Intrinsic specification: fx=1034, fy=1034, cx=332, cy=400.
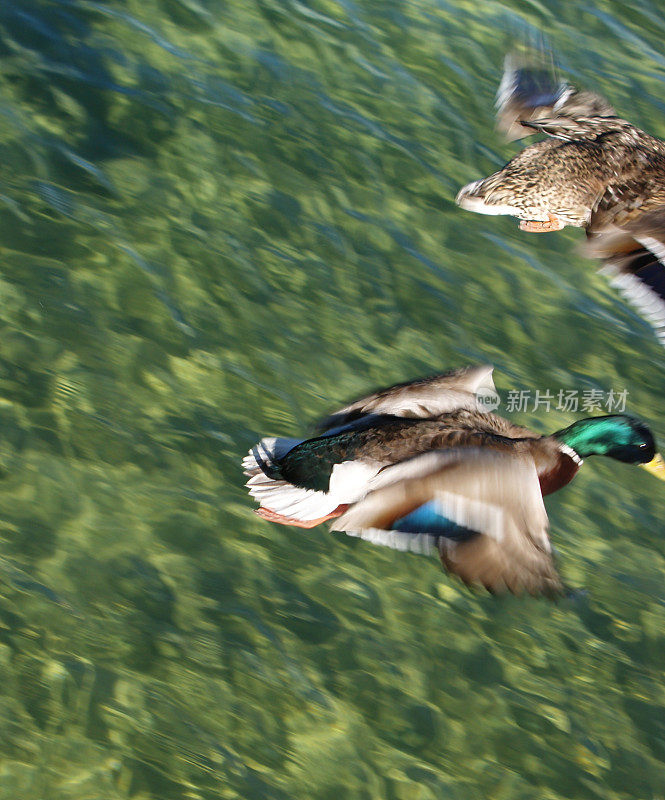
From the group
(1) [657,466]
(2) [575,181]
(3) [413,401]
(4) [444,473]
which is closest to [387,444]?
(3) [413,401]

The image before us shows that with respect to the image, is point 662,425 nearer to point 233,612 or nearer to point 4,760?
point 233,612

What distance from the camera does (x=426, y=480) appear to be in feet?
11.4

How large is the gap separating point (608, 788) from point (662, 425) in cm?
204

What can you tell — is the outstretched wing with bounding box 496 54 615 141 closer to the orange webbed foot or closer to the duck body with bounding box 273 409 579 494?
the orange webbed foot

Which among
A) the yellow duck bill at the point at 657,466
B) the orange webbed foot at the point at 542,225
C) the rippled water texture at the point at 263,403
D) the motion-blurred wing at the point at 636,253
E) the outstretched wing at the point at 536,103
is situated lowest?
the rippled water texture at the point at 263,403

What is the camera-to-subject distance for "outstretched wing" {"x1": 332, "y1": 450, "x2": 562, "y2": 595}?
3438 mm

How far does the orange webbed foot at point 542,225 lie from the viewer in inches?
225

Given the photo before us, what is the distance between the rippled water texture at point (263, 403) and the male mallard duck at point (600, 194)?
7.5 inches

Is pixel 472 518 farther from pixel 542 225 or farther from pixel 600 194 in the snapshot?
pixel 600 194

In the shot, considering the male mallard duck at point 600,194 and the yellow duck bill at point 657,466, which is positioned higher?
the male mallard duck at point 600,194

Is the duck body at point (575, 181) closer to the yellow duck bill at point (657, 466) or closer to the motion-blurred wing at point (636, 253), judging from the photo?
the motion-blurred wing at point (636, 253)

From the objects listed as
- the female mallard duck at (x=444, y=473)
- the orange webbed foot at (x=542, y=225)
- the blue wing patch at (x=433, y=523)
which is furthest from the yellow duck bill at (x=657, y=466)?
the orange webbed foot at (x=542, y=225)

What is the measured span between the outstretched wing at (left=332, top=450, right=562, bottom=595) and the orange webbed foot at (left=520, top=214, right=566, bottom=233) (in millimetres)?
2495

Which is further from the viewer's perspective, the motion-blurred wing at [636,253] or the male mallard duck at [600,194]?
the male mallard duck at [600,194]
